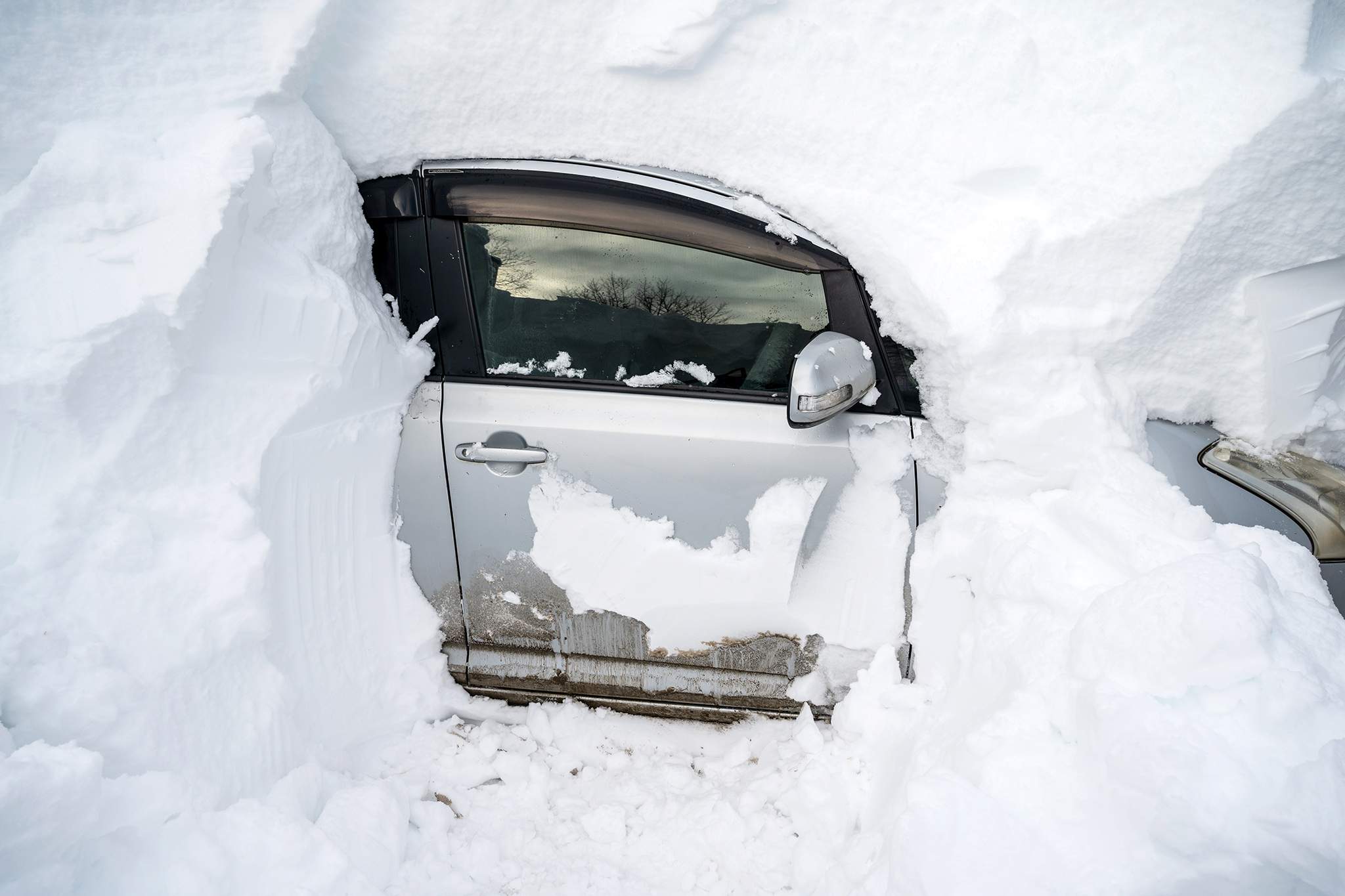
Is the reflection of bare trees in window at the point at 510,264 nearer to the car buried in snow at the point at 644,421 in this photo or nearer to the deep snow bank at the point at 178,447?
the car buried in snow at the point at 644,421

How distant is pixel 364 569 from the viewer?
2178 millimetres

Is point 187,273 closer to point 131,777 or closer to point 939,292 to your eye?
point 131,777

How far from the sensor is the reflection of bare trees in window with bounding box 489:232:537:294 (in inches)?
82.7

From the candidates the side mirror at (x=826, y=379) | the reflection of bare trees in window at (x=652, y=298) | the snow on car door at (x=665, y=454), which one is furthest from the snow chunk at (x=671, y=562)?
the reflection of bare trees in window at (x=652, y=298)

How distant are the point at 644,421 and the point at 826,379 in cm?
50

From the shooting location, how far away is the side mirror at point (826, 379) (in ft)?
6.08

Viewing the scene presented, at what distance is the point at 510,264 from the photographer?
2111 millimetres

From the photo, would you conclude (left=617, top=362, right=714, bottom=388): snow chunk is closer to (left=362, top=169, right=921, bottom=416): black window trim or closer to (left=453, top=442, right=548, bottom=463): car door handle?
(left=362, top=169, right=921, bottom=416): black window trim

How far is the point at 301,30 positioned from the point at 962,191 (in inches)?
64.7

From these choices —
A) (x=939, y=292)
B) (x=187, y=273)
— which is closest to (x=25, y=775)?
(x=187, y=273)

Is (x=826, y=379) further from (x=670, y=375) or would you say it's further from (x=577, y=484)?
(x=577, y=484)

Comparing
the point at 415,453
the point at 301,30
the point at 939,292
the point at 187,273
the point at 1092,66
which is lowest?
the point at 415,453

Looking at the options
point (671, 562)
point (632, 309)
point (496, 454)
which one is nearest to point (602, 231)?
point (632, 309)

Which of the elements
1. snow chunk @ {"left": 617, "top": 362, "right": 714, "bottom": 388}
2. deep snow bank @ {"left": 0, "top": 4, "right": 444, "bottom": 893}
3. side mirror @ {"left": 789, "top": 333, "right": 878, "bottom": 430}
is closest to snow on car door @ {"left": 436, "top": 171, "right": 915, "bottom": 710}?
snow chunk @ {"left": 617, "top": 362, "right": 714, "bottom": 388}
